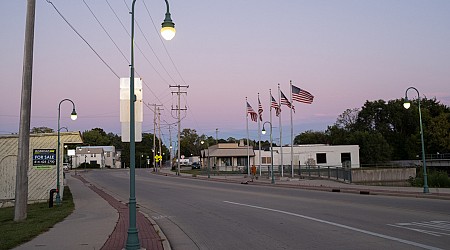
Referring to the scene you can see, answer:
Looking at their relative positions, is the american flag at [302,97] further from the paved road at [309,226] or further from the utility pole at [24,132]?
the utility pole at [24,132]

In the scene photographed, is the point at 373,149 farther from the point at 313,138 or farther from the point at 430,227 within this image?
the point at 430,227

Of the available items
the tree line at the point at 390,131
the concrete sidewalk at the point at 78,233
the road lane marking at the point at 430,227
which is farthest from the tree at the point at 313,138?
the road lane marking at the point at 430,227

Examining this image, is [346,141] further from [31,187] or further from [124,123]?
[124,123]

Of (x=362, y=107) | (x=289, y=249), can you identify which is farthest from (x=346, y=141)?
(x=289, y=249)

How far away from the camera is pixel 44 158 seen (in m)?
29.7

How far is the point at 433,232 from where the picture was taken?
39.6 feet

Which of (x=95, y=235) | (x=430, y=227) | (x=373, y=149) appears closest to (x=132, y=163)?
(x=95, y=235)

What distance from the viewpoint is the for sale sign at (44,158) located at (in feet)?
97.1

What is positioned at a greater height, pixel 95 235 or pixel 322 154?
pixel 322 154

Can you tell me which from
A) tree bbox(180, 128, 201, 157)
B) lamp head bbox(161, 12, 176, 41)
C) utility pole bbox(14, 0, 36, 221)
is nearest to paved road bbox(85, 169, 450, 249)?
utility pole bbox(14, 0, 36, 221)

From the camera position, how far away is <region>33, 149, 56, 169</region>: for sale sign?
2959 centimetres

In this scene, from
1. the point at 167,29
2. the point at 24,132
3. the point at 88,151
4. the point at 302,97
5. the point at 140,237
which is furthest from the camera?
the point at 88,151

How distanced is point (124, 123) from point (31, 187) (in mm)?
21971

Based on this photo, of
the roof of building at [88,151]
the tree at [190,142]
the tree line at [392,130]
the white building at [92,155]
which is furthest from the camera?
the tree at [190,142]
